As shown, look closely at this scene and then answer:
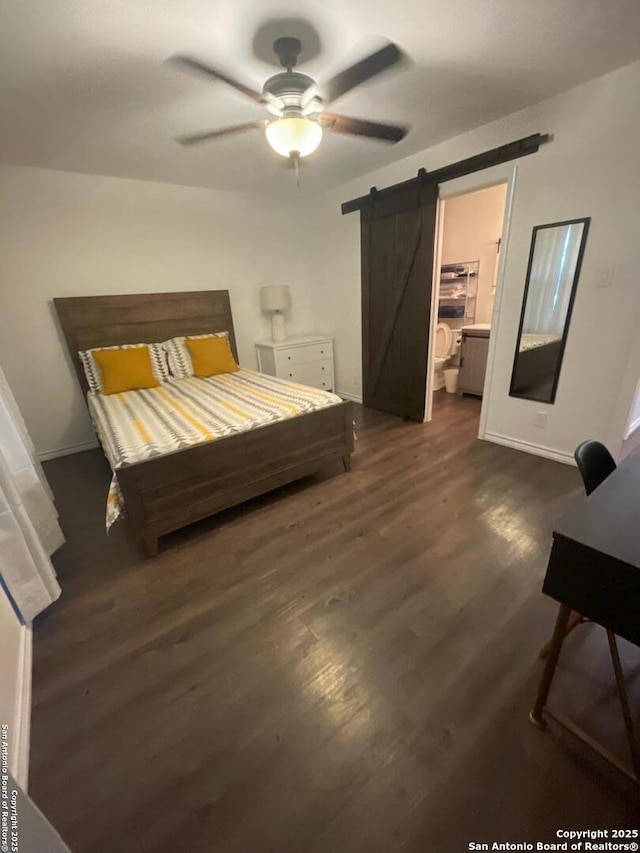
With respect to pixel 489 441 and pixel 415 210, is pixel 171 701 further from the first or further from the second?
pixel 415 210

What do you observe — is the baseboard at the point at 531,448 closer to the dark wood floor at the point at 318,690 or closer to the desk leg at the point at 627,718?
the dark wood floor at the point at 318,690

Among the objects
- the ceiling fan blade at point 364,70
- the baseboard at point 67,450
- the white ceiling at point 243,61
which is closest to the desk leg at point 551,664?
the ceiling fan blade at point 364,70

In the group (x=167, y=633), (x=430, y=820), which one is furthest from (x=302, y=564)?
(x=430, y=820)

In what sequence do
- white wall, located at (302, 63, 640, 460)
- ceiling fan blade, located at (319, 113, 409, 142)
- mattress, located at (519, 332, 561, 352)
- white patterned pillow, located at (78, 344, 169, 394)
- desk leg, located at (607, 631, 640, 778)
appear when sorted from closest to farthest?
1. desk leg, located at (607, 631, 640, 778)
2. ceiling fan blade, located at (319, 113, 409, 142)
3. white wall, located at (302, 63, 640, 460)
4. mattress, located at (519, 332, 561, 352)
5. white patterned pillow, located at (78, 344, 169, 394)

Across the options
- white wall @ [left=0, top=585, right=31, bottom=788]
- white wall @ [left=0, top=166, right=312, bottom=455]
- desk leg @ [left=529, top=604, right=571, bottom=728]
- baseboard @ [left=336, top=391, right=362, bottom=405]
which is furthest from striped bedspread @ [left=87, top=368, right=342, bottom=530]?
desk leg @ [left=529, top=604, right=571, bottom=728]

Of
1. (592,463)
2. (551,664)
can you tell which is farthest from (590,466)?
(551,664)

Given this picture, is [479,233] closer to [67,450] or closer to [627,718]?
[627,718]

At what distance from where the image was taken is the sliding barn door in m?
3.09

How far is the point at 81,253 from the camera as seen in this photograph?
309 centimetres

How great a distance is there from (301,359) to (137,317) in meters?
1.75

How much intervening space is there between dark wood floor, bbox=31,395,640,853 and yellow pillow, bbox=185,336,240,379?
5.68 feet

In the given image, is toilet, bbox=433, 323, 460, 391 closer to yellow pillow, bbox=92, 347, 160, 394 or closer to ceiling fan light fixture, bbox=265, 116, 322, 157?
ceiling fan light fixture, bbox=265, 116, 322, 157

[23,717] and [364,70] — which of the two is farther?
[364,70]

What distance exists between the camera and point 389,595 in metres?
1.64
